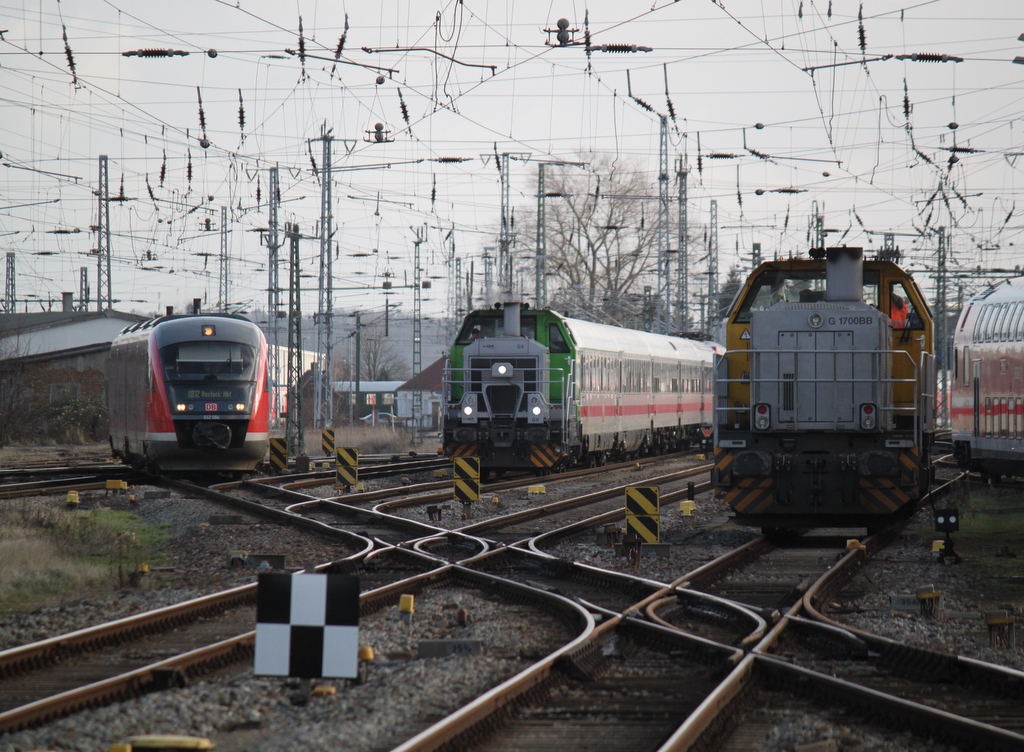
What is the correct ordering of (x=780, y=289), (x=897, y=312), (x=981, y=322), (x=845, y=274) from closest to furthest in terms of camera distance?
(x=845, y=274) < (x=897, y=312) < (x=780, y=289) < (x=981, y=322)

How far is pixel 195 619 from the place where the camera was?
8.95m

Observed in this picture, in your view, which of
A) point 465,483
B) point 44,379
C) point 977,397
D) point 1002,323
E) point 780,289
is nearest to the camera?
point 780,289

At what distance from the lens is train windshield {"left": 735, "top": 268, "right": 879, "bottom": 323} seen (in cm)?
1406

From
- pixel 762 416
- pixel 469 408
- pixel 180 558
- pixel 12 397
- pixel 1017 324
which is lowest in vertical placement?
pixel 180 558

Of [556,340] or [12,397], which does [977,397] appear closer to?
[556,340]

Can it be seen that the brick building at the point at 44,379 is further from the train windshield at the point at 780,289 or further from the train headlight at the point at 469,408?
the train windshield at the point at 780,289

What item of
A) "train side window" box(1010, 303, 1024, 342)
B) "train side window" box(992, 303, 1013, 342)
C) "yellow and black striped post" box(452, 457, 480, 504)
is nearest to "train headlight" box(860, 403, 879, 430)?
"yellow and black striped post" box(452, 457, 480, 504)

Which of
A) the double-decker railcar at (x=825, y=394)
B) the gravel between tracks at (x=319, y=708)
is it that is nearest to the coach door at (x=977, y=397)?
the double-decker railcar at (x=825, y=394)

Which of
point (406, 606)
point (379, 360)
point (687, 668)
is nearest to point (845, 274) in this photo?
point (406, 606)

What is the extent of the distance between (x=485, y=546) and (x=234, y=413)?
11.3 metres

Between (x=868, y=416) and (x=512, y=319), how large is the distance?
11.5 m

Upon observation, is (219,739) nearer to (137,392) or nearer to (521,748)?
(521,748)

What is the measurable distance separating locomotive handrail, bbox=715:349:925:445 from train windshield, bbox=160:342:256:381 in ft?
39.7

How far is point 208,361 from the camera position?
2294cm
